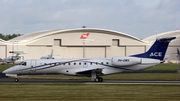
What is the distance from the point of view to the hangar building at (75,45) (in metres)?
90.1

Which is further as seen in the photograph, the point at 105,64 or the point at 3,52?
the point at 3,52

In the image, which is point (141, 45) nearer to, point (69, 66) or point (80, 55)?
point (80, 55)

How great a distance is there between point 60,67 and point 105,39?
62627mm

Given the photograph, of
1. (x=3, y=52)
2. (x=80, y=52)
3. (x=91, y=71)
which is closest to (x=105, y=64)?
(x=91, y=71)

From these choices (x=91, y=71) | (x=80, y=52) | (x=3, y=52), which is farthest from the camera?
(x=3, y=52)

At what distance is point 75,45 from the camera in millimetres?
90500

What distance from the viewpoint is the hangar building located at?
90125mm

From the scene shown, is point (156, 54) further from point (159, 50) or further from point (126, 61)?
point (126, 61)

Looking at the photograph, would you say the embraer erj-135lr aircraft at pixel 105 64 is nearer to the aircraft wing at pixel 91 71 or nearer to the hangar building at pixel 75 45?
the aircraft wing at pixel 91 71

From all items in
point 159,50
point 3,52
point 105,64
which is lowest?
point 105,64

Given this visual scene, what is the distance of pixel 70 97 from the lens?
18.3m

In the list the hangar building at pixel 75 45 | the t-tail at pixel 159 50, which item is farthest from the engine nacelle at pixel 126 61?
the hangar building at pixel 75 45

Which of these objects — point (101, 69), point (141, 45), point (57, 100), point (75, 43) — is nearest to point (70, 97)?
point (57, 100)

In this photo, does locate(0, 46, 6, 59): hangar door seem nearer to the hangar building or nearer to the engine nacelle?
the hangar building
